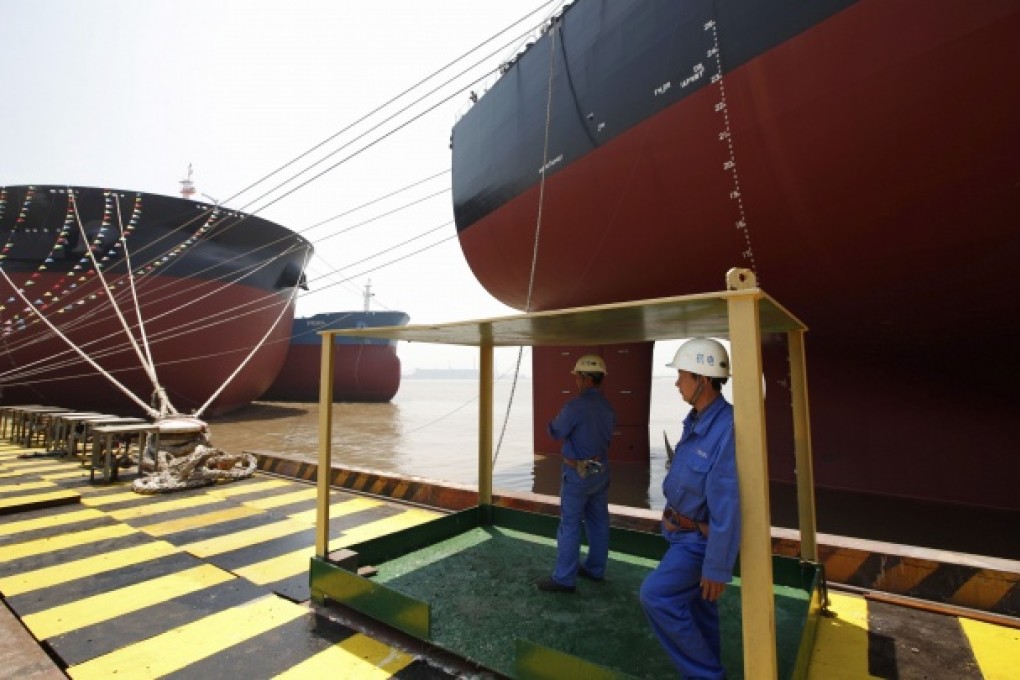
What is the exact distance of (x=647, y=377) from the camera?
36.3 ft

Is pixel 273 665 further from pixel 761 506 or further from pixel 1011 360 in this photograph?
pixel 1011 360

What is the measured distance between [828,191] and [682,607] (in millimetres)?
5310

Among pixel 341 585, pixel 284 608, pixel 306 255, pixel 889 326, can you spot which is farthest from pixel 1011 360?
pixel 306 255

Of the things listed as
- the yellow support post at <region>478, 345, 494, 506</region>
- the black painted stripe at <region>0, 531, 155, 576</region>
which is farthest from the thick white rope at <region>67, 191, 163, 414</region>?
the yellow support post at <region>478, 345, 494, 506</region>

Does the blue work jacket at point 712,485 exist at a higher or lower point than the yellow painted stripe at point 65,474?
higher

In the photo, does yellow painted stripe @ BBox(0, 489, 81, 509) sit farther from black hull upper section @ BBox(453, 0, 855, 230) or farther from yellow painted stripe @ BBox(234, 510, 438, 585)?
black hull upper section @ BBox(453, 0, 855, 230)

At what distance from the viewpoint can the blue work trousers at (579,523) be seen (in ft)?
12.1

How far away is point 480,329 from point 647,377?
785 centimetres

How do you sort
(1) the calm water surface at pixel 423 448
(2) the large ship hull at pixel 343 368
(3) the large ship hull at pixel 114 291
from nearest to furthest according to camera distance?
(1) the calm water surface at pixel 423 448 < (3) the large ship hull at pixel 114 291 < (2) the large ship hull at pixel 343 368

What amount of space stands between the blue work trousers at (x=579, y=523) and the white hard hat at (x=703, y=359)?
4.95 feet

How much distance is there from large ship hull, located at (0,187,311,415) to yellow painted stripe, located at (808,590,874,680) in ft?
47.4

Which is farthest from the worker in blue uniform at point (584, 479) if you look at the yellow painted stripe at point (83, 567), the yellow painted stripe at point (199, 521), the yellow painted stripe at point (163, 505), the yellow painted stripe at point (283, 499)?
the yellow painted stripe at point (163, 505)

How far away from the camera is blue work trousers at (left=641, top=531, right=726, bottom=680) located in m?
2.35

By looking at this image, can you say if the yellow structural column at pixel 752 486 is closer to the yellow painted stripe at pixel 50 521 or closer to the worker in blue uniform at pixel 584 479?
the worker in blue uniform at pixel 584 479
